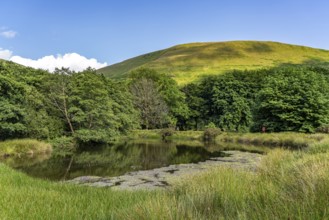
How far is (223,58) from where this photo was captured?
420 feet

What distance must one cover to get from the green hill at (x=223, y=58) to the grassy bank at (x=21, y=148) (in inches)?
2931

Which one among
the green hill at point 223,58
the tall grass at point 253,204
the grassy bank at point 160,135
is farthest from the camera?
the green hill at point 223,58

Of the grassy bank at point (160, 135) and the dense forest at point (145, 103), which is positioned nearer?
the dense forest at point (145, 103)

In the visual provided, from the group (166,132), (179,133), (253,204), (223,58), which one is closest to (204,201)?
(253,204)

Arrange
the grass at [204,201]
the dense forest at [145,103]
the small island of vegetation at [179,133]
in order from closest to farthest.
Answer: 1. the grass at [204,201]
2. the small island of vegetation at [179,133]
3. the dense forest at [145,103]

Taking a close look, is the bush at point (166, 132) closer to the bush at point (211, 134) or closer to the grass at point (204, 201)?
the bush at point (211, 134)

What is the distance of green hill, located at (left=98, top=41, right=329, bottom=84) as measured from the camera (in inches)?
4454

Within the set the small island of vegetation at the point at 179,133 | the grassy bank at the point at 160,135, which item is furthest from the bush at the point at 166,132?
the grassy bank at the point at 160,135

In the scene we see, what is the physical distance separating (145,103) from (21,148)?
41.8 meters

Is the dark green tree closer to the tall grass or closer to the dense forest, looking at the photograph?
the dense forest

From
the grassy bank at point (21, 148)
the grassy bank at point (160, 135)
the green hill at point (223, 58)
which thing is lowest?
the grassy bank at point (160, 135)

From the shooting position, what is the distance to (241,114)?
67875 mm

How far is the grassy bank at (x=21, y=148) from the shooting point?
87.0ft

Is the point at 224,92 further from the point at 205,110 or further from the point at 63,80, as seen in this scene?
the point at 63,80
